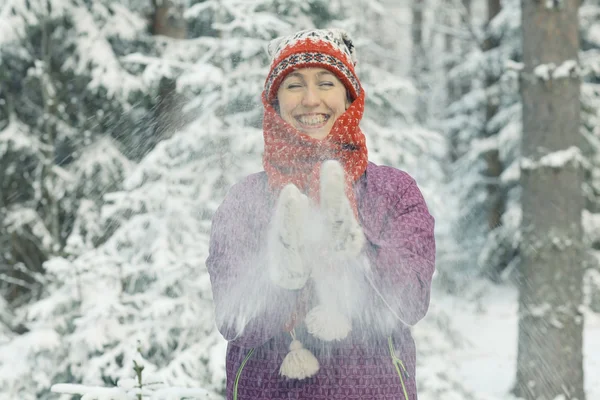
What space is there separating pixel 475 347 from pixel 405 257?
15.3 feet

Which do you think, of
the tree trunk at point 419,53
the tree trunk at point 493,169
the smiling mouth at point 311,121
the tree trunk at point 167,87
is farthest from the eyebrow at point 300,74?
the tree trunk at point 419,53

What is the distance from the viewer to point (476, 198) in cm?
1303

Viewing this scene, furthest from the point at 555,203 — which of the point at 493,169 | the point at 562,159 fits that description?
the point at 493,169

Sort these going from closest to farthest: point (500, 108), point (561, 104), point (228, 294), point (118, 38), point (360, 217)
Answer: point (228, 294), point (360, 217), point (561, 104), point (118, 38), point (500, 108)

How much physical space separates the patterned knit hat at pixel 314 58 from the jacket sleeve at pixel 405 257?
422 millimetres

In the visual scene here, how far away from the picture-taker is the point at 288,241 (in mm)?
1430

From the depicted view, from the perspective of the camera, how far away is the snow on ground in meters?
5.09

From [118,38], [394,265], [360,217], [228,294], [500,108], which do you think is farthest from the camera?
[500,108]

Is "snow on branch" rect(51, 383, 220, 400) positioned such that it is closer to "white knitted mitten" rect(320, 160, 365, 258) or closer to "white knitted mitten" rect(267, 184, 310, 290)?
"white knitted mitten" rect(267, 184, 310, 290)

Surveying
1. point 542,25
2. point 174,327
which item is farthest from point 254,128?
point 542,25

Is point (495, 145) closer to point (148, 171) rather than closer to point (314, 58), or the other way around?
point (148, 171)

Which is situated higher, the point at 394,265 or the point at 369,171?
the point at 369,171

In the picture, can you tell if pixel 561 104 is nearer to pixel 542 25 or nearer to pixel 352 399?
pixel 542 25

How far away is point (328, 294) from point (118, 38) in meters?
6.14
